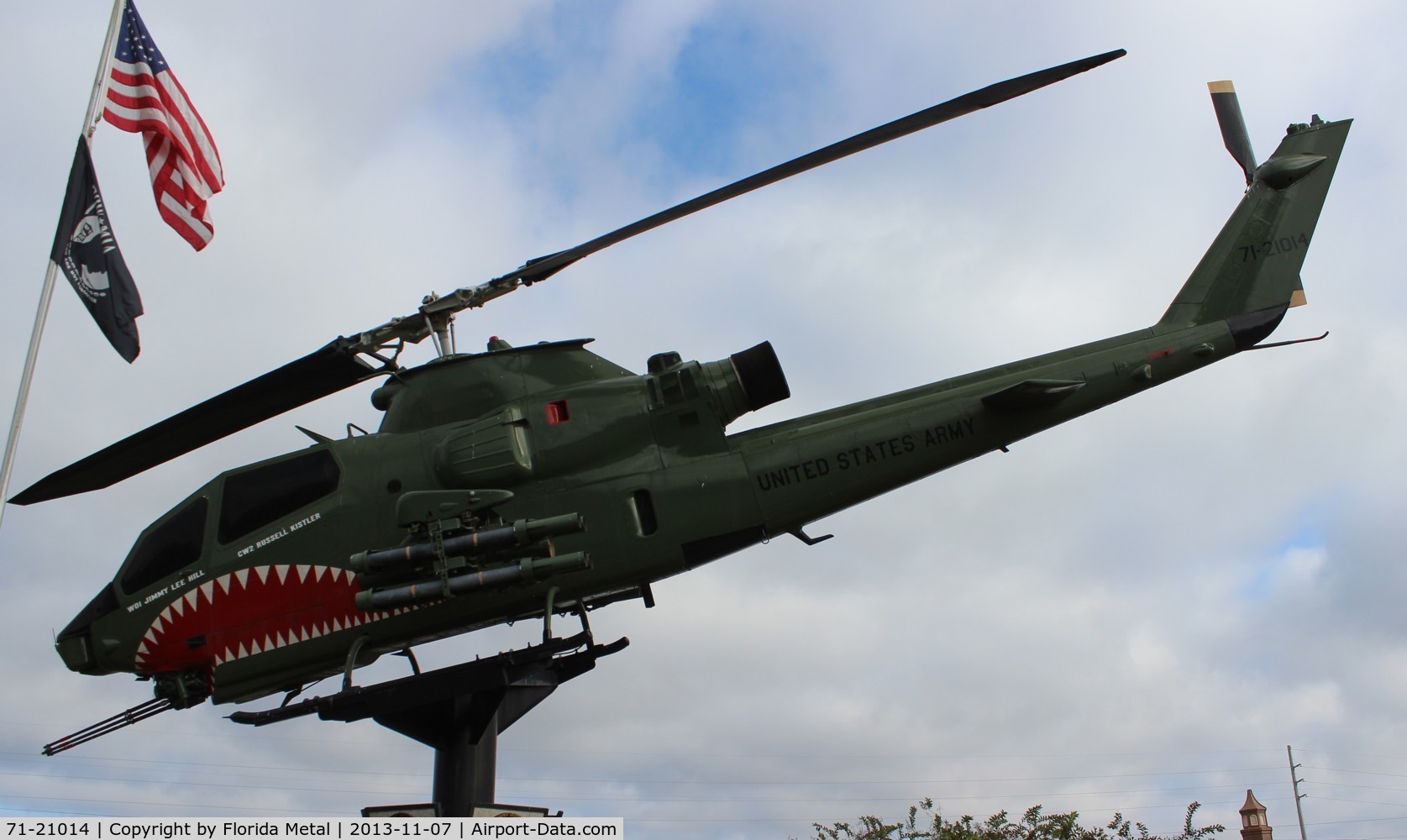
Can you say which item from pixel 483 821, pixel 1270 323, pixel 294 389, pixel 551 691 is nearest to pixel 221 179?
pixel 294 389

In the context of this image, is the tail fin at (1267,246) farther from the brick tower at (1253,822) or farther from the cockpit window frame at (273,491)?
the brick tower at (1253,822)

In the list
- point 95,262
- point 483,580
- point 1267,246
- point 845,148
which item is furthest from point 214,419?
point 1267,246

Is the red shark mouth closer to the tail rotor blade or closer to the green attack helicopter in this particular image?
the green attack helicopter

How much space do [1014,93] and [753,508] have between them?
18.6ft

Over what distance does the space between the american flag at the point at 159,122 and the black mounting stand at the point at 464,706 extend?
6126 mm

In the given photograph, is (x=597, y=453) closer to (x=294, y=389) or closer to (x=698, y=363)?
(x=698, y=363)

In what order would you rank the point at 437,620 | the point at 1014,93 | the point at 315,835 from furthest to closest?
1. the point at 437,620
2. the point at 1014,93
3. the point at 315,835

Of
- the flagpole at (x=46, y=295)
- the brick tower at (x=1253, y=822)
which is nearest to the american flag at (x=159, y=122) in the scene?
the flagpole at (x=46, y=295)

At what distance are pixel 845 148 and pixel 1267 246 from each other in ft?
24.6

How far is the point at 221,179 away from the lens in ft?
52.6

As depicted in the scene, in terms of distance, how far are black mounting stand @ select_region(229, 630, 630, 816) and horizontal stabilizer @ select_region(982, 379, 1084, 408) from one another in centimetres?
558

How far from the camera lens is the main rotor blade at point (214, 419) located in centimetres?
1527

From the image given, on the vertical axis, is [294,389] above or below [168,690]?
above

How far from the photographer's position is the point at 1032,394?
49.3 ft
